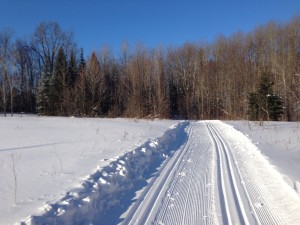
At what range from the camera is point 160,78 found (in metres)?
49.9

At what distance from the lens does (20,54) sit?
60.8 m

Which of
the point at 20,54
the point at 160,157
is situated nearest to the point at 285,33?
the point at 160,157

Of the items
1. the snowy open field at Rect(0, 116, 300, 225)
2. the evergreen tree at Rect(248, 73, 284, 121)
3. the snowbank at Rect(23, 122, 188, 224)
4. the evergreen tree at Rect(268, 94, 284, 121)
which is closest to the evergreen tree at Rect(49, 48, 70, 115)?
the evergreen tree at Rect(248, 73, 284, 121)

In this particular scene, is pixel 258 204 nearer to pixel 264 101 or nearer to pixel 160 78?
pixel 264 101

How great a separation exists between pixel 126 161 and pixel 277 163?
3.96 m

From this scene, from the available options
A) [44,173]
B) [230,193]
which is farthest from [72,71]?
[230,193]

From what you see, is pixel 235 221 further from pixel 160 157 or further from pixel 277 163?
pixel 160 157

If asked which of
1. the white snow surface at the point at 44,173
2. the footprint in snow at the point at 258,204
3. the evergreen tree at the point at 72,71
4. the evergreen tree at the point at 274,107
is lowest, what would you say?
the footprint in snow at the point at 258,204

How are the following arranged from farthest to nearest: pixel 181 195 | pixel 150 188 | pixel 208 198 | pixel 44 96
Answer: pixel 44 96 < pixel 150 188 < pixel 181 195 < pixel 208 198

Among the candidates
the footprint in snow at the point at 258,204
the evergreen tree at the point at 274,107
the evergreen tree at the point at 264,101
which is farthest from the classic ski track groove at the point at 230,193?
the evergreen tree at the point at 274,107

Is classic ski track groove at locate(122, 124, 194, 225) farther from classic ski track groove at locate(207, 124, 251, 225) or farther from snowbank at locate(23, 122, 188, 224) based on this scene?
classic ski track groove at locate(207, 124, 251, 225)

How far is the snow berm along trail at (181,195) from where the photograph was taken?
4320mm

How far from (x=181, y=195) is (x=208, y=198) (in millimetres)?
513

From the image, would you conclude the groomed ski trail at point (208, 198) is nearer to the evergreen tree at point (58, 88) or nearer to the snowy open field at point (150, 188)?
the snowy open field at point (150, 188)
